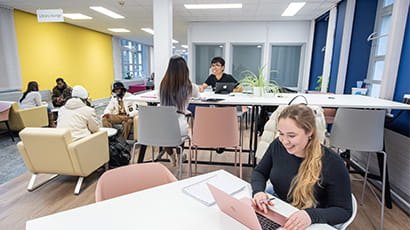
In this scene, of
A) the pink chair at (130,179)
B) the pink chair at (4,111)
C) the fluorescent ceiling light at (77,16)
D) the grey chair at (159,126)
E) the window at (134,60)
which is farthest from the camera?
the window at (134,60)

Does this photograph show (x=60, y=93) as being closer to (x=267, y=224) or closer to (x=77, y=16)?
(x=77, y=16)

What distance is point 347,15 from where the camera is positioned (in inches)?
158

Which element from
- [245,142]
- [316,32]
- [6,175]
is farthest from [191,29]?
[6,175]

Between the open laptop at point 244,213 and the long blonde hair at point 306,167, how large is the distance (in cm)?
25

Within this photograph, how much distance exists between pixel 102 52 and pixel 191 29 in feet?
13.8

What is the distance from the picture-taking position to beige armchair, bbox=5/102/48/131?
4234mm

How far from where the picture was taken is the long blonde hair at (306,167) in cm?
109

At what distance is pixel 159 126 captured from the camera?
2188mm

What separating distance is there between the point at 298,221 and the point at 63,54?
798 cm

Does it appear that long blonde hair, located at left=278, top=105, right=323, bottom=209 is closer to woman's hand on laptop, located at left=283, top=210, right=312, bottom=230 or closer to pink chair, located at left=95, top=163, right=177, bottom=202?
woman's hand on laptop, located at left=283, top=210, right=312, bottom=230

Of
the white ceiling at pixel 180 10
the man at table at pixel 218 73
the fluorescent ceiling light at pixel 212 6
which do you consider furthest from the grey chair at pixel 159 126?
the fluorescent ceiling light at pixel 212 6

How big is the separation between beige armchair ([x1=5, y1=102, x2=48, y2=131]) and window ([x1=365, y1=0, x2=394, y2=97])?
5877 millimetres

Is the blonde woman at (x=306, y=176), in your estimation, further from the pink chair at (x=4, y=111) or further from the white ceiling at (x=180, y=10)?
the pink chair at (x=4, y=111)

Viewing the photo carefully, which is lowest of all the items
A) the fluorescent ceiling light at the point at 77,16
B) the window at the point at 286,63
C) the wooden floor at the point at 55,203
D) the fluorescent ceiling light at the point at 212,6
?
the wooden floor at the point at 55,203
